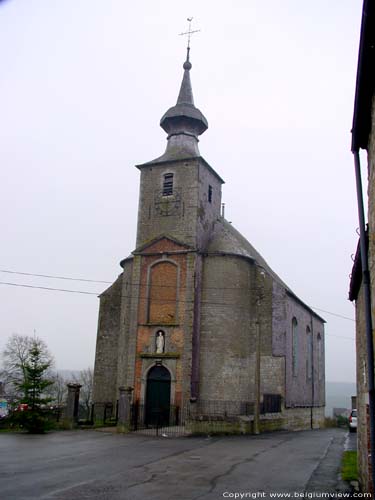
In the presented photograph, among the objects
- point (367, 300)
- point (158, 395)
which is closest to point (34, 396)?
point (158, 395)

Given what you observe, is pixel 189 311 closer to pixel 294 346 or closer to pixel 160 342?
pixel 160 342

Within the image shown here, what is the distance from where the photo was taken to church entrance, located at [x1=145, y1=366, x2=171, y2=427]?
25.6 m

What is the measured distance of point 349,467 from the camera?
13.4 metres

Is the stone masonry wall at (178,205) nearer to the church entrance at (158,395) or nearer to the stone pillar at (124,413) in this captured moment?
the church entrance at (158,395)

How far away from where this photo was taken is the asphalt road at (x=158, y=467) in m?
10.5

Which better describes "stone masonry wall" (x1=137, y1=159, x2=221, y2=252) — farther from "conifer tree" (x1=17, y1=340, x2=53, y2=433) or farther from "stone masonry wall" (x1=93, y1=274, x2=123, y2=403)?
"conifer tree" (x1=17, y1=340, x2=53, y2=433)

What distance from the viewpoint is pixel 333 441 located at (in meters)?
21.6

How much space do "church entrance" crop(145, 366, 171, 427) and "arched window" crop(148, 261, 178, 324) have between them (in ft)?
8.58

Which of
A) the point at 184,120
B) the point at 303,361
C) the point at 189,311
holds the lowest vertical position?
the point at 303,361

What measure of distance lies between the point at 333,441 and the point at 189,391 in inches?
280

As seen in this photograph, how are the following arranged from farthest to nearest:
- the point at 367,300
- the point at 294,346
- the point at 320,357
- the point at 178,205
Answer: the point at 320,357 < the point at 294,346 < the point at 178,205 < the point at 367,300

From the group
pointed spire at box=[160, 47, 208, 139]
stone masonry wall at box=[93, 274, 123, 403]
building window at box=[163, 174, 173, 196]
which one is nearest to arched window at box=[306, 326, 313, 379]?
stone masonry wall at box=[93, 274, 123, 403]

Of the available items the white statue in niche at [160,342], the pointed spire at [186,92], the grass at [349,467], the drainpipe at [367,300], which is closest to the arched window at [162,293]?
the white statue in niche at [160,342]

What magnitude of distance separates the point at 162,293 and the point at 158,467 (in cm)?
1442
